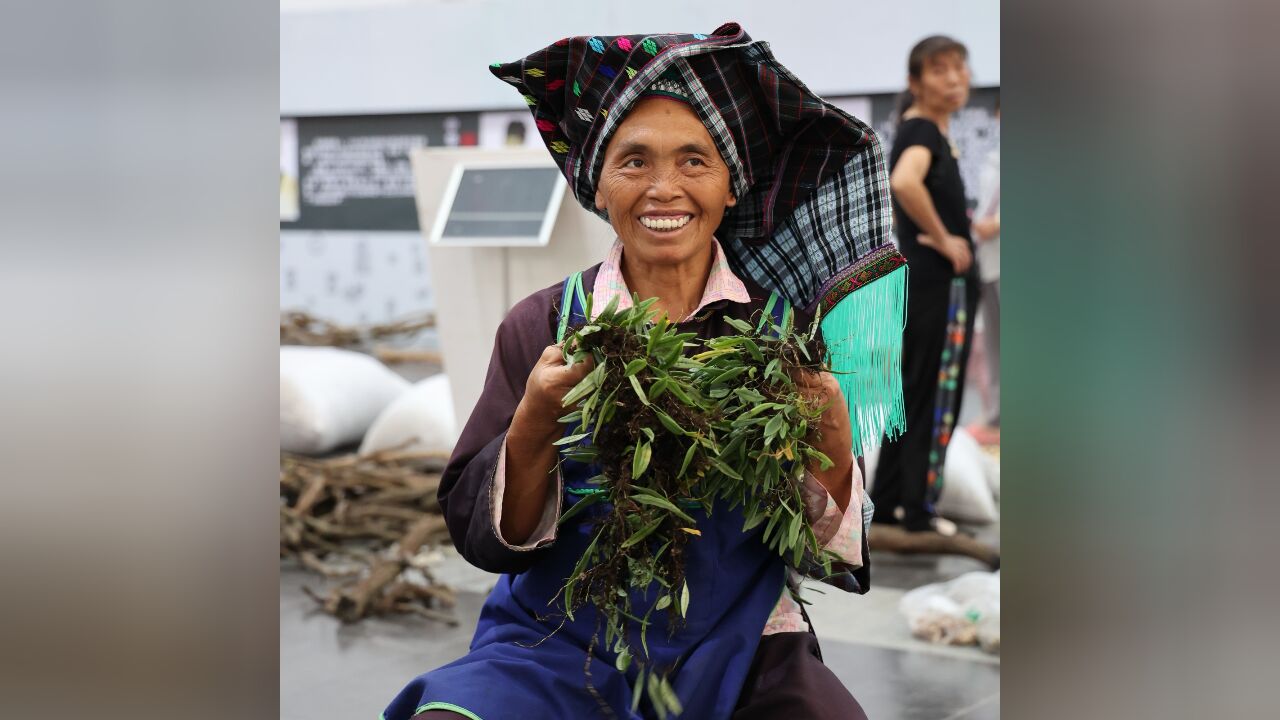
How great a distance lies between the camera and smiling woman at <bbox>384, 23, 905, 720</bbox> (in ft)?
4.70

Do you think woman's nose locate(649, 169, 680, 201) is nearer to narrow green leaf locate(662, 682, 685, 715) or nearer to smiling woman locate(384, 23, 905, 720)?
smiling woman locate(384, 23, 905, 720)

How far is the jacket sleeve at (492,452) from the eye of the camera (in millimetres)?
1453

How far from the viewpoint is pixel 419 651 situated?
3.41m

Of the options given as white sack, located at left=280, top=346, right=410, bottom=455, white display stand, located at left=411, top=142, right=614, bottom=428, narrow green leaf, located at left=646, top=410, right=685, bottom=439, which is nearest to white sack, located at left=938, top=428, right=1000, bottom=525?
white display stand, located at left=411, top=142, right=614, bottom=428

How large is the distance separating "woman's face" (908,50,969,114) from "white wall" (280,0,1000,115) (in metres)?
0.46

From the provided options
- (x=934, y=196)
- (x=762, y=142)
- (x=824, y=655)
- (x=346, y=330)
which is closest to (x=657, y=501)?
(x=762, y=142)

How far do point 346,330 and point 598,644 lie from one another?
5364 millimetres

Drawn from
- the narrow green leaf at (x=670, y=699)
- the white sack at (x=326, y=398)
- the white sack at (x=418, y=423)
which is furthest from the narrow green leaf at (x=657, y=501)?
the white sack at (x=326, y=398)

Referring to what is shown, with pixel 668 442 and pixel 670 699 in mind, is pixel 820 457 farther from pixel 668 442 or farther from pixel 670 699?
pixel 670 699

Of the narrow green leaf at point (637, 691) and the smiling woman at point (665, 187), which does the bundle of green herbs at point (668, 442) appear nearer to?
the narrow green leaf at point (637, 691)
